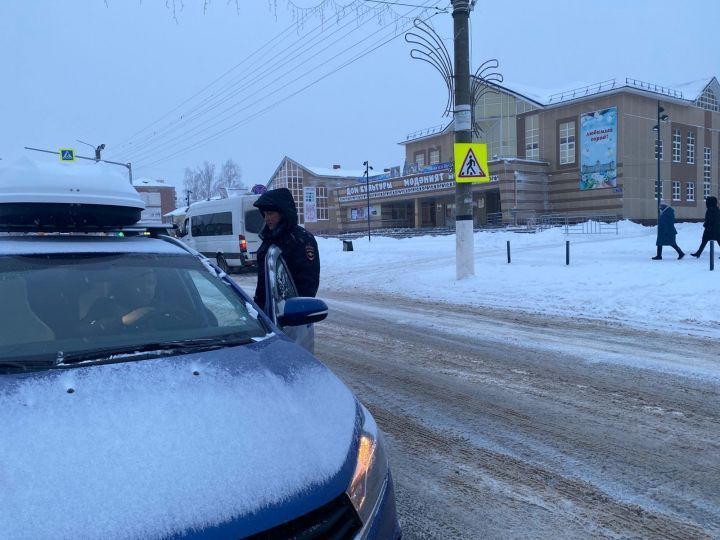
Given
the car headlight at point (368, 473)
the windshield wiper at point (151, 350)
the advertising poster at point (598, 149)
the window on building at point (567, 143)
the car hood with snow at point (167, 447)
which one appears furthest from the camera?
the window on building at point (567, 143)

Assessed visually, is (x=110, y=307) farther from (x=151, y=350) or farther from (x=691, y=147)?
(x=691, y=147)

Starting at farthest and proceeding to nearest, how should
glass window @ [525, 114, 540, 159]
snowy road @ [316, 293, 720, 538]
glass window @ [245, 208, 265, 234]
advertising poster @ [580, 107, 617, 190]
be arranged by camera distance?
glass window @ [525, 114, 540, 159] < advertising poster @ [580, 107, 617, 190] < glass window @ [245, 208, 265, 234] < snowy road @ [316, 293, 720, 538]

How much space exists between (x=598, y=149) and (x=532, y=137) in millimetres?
6566

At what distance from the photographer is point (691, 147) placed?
50.1 m

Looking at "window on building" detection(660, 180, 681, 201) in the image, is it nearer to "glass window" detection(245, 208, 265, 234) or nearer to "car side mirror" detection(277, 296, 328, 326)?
"glass window" detection(245, 208, 265, 234)

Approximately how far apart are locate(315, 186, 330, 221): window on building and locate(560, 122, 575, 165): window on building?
28746mm

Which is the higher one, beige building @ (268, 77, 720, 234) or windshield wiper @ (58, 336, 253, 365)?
beige building @ (268, 77, 720, 234)

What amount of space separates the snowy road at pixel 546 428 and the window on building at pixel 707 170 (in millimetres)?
52653

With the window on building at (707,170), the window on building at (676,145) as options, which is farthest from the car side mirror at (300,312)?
the window on building at (707,170)

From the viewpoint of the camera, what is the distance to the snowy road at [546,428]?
3.09 m

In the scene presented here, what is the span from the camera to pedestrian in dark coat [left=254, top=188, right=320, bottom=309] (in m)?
4.57

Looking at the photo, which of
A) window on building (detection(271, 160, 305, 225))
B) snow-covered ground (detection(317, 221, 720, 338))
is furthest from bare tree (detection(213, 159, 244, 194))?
snow-covered ground (detection(317, 221, 720, 338))

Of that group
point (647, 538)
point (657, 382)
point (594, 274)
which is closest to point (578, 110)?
point (594, 274)

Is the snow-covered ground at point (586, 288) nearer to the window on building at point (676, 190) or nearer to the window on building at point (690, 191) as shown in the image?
the window on building at point (676, 190)
